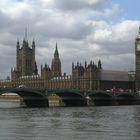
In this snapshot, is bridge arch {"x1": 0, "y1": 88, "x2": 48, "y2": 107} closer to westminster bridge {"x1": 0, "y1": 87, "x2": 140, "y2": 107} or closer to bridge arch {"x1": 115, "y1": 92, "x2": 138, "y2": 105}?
Answer: westminster bridge {"x1": 0, "y1": 87, "x2": 140, "y2": 107}

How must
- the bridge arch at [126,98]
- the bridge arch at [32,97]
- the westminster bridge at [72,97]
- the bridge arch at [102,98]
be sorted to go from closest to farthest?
the bridge arch at [32,97] → the westminster bridge at [72,97] → the bridge arch at [102,98] → the bridge arch at [126,98]

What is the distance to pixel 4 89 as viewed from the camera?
319 ft

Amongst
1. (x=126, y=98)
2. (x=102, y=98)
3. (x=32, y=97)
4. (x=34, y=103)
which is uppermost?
(x=32, y=97)

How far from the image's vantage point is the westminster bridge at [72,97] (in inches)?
4131

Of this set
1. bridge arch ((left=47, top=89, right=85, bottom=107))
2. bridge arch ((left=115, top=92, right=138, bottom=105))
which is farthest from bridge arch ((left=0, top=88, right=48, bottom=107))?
bridge arch ((left=115, top=92, right=138, bottom=105))

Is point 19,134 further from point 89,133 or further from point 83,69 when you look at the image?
A: point 83,69

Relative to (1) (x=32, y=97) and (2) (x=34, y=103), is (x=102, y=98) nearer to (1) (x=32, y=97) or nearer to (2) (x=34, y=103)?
(1) (x=32, y=97)

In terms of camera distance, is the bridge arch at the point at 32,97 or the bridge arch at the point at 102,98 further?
the bridge arch at the point at 102,98

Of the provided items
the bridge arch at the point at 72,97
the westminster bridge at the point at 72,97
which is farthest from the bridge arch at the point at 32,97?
the bridge arch at the point at 72,97

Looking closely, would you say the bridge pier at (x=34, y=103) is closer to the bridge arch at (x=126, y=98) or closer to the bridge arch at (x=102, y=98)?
→ the bridge arch at (x=102, y=98)

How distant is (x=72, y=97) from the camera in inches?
4739

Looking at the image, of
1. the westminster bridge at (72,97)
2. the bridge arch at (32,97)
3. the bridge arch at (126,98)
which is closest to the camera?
the bridge arch at (32,97)

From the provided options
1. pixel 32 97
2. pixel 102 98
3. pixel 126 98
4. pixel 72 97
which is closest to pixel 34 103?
pixel 32 97

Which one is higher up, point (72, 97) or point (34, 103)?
point (72, 97)
